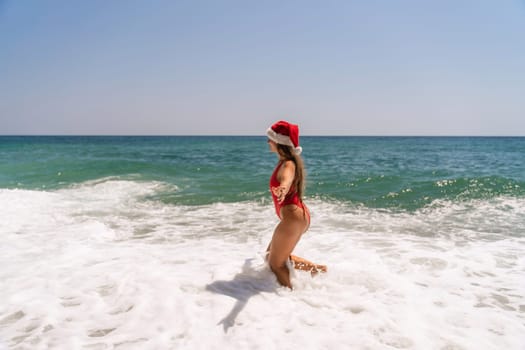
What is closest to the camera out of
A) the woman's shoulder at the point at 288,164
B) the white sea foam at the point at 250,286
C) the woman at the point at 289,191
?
the white sea foam at the point at 250,286

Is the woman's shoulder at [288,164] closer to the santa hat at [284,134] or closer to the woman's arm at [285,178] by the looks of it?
A: the woman's arm at [285,178]

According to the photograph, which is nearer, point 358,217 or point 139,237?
point 139,237

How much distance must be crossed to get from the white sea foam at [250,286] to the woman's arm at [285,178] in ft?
4.19

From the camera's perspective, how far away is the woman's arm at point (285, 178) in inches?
130

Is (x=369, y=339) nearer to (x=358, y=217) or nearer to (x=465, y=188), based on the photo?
(x=358, y=217)

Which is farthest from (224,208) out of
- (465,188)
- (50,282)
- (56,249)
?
(465,188)

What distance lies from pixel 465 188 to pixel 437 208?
12.0ft

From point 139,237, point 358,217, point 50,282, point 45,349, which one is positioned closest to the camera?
point 45,349

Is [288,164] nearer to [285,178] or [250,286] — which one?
[285,178]

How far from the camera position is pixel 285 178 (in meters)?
3.49

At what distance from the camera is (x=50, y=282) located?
4152mm

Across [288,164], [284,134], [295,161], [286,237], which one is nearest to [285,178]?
[288,164]

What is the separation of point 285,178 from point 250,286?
4.94 ft

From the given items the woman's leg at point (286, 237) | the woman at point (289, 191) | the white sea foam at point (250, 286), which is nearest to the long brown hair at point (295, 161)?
the woman at point (289, 191)
